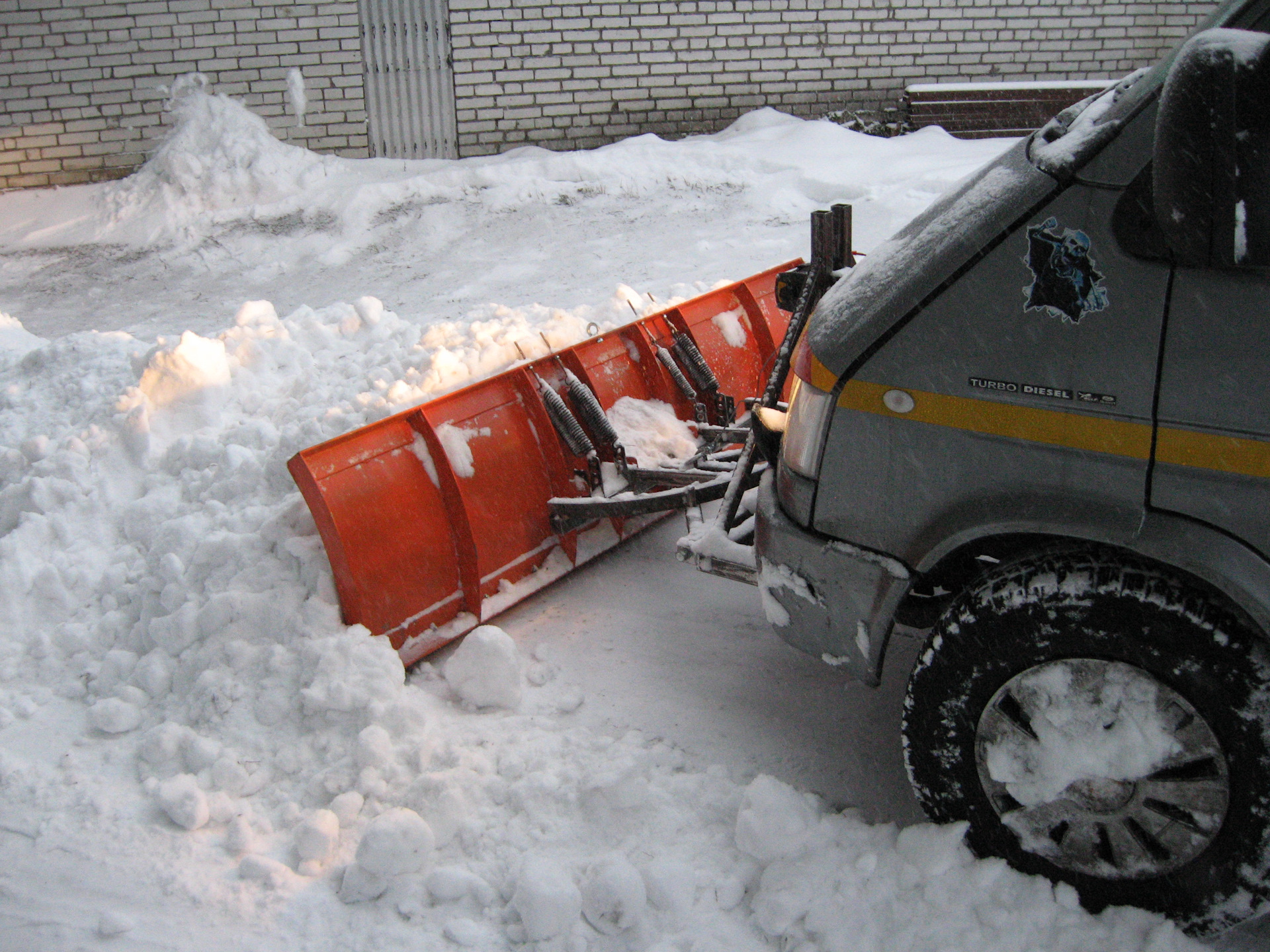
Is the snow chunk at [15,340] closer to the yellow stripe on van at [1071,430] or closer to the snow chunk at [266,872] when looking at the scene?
the snow chunk at [266,872]

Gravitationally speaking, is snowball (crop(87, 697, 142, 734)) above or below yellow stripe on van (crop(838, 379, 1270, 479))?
below

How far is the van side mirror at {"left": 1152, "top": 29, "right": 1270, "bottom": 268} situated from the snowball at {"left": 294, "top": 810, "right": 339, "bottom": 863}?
101 inches

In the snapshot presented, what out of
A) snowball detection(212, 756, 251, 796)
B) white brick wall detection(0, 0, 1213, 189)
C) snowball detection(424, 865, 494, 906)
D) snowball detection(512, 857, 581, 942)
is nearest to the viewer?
snowball detection(512, 857, 581, 942)

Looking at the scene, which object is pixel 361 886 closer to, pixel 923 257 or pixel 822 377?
pixel 822 377

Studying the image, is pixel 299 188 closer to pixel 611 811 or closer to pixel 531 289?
pixel 531 289

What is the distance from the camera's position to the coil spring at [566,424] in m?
4.01

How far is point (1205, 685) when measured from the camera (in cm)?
219

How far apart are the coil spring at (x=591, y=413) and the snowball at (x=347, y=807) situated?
1.76 metres

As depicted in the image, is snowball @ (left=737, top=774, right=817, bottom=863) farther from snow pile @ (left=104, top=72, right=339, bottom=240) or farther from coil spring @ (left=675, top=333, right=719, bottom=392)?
snow pile @ (left=104, top=72, right=339, bottom=240)

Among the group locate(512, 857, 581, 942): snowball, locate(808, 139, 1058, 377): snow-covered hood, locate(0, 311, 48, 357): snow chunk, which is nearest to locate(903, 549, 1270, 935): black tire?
locate(808, 139, 1058, 377): snow-covered hood

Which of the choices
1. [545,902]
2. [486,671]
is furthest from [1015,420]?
[486,671]

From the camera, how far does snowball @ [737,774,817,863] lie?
2.71 metres

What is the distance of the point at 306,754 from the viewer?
317cm

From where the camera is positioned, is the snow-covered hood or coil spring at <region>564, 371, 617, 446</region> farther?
coil spring at <region>564, 371, 617, 446</region>
